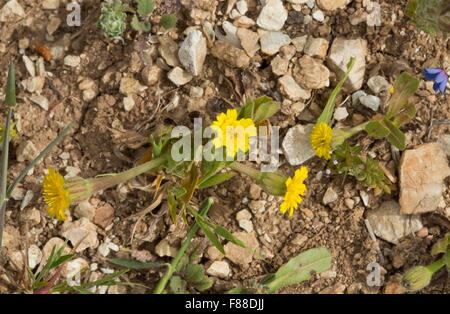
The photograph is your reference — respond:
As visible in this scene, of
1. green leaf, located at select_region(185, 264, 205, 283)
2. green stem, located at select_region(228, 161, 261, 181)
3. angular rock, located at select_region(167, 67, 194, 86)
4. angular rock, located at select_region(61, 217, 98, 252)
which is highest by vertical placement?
angular rock, located at select_region(167, 67, 194, 86)

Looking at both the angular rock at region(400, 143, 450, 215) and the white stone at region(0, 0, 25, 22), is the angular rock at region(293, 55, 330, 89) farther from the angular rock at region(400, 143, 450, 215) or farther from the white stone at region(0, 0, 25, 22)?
the white stone at region(0, 0, 25, 22)

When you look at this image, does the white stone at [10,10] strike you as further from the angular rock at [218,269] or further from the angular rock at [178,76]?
the angular rock at [218,269]

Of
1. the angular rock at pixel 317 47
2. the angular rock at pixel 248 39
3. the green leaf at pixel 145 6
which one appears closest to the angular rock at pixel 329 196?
the angular rock at pixel 317 47

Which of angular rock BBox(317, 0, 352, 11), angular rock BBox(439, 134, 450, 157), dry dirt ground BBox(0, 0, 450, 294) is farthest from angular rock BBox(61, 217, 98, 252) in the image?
angular rock BBox(439, 134, 450, 157)

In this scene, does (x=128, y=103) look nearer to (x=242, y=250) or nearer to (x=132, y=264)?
(x=132, y=264)
